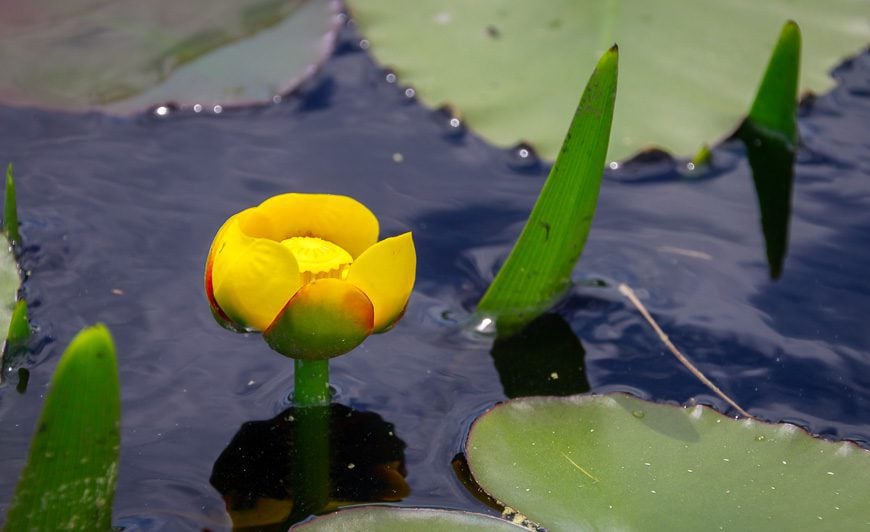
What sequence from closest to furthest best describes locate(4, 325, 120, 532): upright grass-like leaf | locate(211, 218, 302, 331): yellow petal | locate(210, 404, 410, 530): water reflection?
1. locate(4, 325, 120, 532): upright grass-like leaf
2. locate(211, 218, 302, 331): yellow petal
3. locate(210, 404, 410, 530): water reflection

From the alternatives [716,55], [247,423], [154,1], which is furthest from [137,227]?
[716,55]

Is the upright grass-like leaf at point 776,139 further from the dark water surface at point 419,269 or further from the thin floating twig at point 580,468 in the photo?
the thin floating twig at point 580,468

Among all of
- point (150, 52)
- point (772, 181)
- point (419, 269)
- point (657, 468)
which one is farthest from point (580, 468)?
point (150, 52)

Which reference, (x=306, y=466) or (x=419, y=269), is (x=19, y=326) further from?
(x=419, y=269)

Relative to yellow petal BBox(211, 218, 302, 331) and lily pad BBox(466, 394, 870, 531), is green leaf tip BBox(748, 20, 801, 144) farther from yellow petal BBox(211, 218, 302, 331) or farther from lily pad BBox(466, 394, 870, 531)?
yellow petal BBox(211, 218, 302, 331)

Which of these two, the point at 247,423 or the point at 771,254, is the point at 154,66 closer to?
the point at 247,423

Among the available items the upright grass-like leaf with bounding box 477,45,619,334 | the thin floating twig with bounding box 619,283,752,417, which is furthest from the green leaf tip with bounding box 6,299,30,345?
the thin floating twig with bounding box 619,283,752,417
